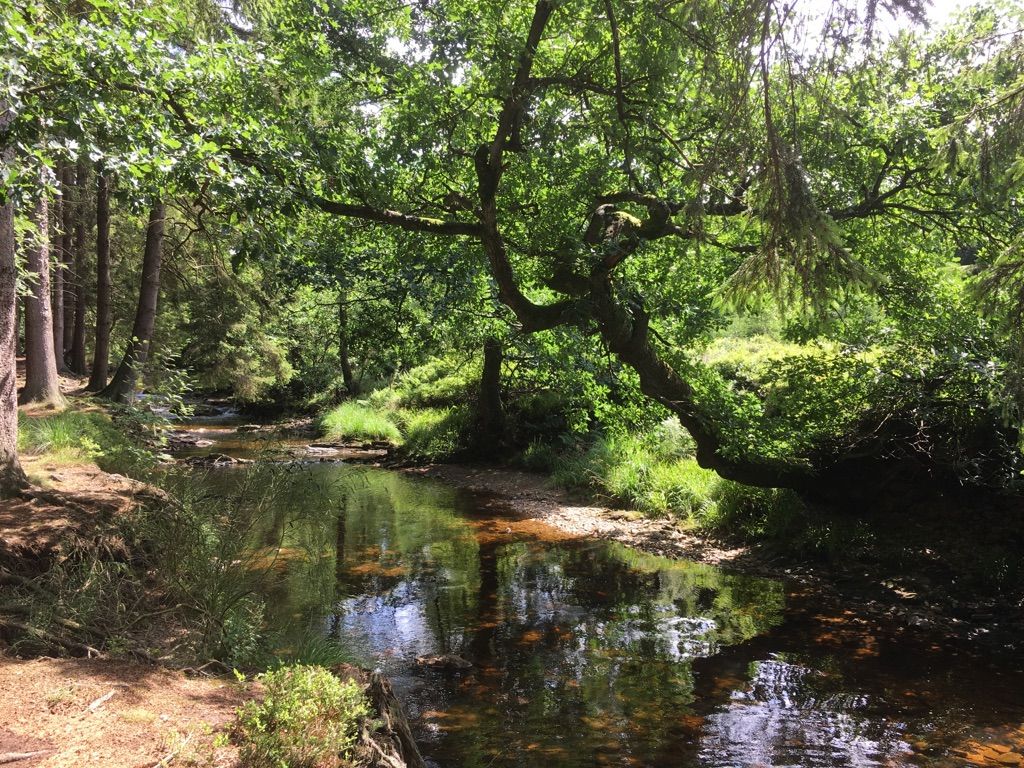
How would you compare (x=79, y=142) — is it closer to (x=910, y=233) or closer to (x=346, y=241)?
(x=346, y=241)

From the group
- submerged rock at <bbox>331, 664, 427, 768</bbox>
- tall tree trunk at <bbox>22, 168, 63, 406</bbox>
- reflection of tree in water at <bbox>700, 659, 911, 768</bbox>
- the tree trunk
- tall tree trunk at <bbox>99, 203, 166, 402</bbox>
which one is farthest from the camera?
the tree trunk

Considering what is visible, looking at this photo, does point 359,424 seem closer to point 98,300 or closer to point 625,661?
point 98,300

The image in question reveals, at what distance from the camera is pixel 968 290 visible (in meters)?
5.58

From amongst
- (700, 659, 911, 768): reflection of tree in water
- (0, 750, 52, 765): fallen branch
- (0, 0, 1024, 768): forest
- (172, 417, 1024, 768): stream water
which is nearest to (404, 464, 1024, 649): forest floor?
(0, 0, 1024, 768): forest

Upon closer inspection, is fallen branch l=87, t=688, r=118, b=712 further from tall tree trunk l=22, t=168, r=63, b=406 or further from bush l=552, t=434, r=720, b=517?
tall tree trunk l=22, t=168, r=63, b=406

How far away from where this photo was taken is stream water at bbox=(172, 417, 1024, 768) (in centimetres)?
464

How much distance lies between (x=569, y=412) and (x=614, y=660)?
813 cm

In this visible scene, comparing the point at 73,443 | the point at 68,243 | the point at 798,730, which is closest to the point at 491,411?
the point at 73,443

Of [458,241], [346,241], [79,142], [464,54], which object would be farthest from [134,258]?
[79,142]

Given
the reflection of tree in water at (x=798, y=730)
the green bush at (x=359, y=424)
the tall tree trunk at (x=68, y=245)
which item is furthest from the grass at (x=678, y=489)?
the tall tree trunk at (x=68, y=245)

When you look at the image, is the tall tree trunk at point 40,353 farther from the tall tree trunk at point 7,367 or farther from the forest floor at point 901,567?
the forest floor at point 901,567

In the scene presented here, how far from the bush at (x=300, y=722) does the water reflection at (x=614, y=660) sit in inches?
45.2

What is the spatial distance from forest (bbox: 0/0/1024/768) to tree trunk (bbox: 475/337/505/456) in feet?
8.92

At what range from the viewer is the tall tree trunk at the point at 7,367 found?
6711 millimetres
